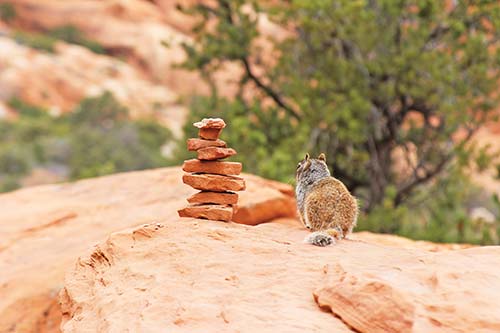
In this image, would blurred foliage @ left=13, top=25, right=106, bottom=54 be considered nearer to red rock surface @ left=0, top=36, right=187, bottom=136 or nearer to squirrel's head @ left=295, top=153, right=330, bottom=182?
red rock surface @ left=0, top=36, right=187, bottom=136

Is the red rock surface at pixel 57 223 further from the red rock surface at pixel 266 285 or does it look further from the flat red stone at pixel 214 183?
the flat red stone at pixel 214 183

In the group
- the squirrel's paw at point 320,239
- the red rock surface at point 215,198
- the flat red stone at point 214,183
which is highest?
the flat red stone at point 214,183

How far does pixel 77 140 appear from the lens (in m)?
40.2

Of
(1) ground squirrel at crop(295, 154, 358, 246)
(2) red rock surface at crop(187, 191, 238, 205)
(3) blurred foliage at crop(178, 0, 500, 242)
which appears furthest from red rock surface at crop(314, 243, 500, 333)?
(3) blurred foliage at crop(178, 0, 500, 242)

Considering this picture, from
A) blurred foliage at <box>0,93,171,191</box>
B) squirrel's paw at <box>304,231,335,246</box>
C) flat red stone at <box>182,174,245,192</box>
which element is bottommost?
blurred foliage at <box>0,93,171,191</box>

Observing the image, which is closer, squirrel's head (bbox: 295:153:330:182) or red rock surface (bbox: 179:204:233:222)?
red rock surface (bbox: 179:204:233:222)

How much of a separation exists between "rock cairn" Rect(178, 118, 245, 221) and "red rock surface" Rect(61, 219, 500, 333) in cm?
39

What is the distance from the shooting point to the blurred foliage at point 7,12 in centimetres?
5612

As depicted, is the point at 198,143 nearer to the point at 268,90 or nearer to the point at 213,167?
the point at 213,167

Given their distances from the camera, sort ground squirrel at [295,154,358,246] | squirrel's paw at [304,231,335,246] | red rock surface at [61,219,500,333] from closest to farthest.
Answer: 1. red rock surface at [61,219,500,333]
2. squirrel's paw at [304,231,335,246]
3. ground squirrel at [295,154,358,246]

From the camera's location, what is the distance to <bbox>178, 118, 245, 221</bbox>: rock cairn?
692cm

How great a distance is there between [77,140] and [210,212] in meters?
34.7

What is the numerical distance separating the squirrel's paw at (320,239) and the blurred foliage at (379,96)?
9005 mm

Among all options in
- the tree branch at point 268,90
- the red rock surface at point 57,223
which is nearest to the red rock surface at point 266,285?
the red rock surface at point 57,223
